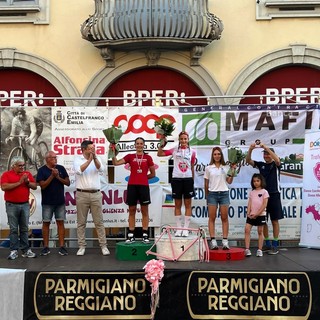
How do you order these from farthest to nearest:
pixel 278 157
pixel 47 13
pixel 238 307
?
1. pixel 47 13
2. pixel 278 157
3. pixel 238 307

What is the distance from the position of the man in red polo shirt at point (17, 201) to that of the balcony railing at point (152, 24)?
4.40 metres

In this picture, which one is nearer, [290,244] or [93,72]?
[290,244]

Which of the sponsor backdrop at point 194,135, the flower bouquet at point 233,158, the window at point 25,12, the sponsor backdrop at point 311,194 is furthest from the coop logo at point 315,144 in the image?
the window at point 25,12

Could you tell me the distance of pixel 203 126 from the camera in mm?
9328

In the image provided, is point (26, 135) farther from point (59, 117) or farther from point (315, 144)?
point (315, 144)

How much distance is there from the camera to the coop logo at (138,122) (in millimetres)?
9320

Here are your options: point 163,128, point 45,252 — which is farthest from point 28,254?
point 163,128

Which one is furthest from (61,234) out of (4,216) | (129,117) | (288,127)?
(288,127)

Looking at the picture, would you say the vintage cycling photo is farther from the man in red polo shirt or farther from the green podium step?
the green podium step

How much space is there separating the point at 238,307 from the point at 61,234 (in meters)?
3.32

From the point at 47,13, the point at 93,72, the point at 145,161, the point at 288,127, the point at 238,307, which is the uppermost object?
the point at 47,13

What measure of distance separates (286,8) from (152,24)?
9.79 feet

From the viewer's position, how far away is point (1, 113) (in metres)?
9.38

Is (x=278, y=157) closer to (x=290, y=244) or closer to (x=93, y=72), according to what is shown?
(x=290, y=244)
